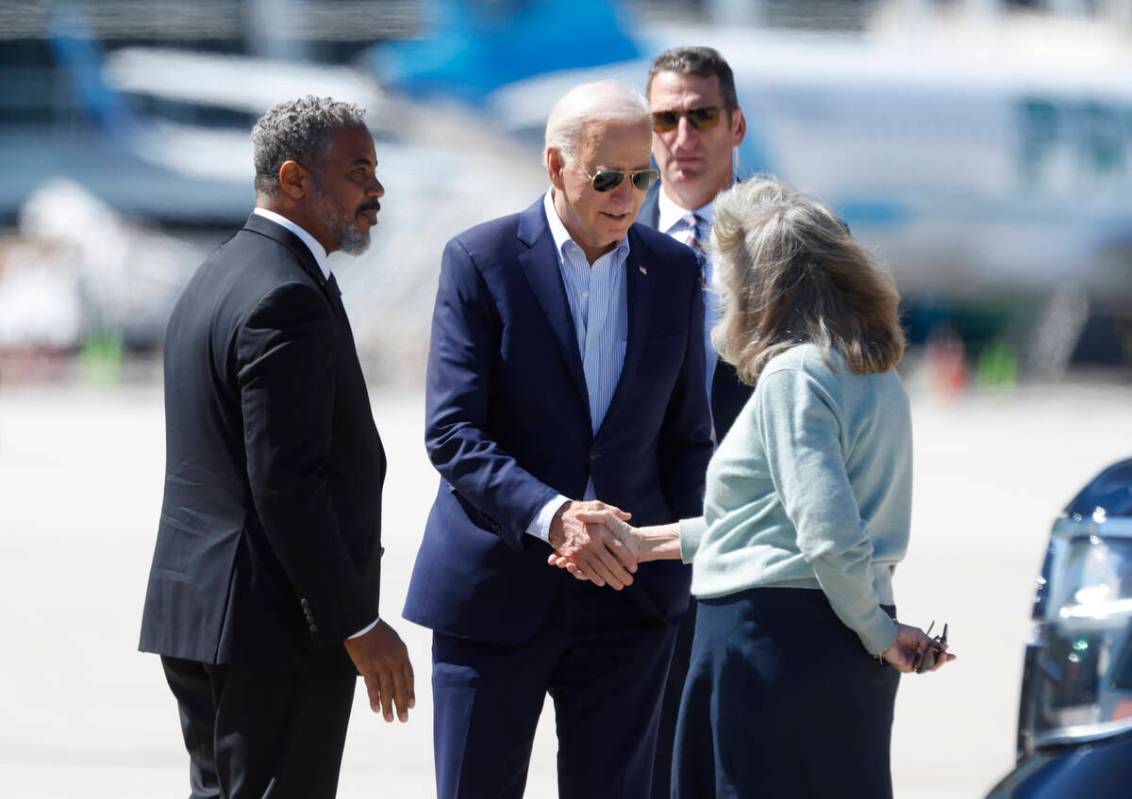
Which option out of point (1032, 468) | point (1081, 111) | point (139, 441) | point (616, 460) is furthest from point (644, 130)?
point (1081, 111)

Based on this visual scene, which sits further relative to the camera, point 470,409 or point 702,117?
point 702,117

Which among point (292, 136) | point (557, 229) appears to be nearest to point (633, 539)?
point (557, 229)

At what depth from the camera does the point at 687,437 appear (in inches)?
139

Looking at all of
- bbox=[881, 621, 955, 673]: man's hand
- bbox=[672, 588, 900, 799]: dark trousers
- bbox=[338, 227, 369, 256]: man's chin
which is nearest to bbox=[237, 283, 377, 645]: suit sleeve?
→ bbox=[338, 227, 369, 256]: man's chin

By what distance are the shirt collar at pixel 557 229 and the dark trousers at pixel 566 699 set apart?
0.70m

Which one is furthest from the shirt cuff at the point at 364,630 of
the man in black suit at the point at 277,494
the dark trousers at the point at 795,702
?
the dark trousers at the point at 795,702

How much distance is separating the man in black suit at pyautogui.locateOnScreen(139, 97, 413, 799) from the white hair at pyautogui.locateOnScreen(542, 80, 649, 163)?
1.29 ft

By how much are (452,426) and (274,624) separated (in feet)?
1.73

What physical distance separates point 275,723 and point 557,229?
1.15 metres

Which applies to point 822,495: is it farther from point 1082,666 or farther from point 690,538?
point 1082,666

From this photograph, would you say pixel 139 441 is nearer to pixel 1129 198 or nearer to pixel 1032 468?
pixel 1032 468

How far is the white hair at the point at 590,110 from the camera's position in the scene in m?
3.29

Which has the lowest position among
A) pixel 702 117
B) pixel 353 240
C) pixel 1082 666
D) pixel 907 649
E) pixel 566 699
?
pixel 566 699

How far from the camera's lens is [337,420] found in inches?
122
